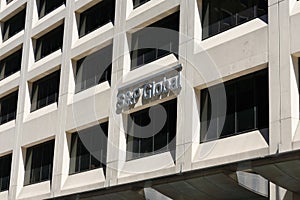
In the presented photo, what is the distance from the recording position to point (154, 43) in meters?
26.5

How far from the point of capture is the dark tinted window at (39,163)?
31188mm

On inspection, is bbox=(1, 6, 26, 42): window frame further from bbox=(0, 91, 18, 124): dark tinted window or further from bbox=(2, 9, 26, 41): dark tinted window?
bbox=(0, 91, 18, 124): dark tinted window

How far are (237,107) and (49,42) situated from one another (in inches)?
623

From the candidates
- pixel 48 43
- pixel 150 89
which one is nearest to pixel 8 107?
pixel 48 43

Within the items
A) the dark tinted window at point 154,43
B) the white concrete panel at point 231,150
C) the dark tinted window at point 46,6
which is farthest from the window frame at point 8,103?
the white concrete panel at point 231,150

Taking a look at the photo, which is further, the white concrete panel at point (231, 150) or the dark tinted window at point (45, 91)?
the dark tinted window at point (45, 91)

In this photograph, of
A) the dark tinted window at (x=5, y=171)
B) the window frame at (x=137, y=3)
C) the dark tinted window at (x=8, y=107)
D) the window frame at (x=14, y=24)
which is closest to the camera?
the window frame at (x=137, y=3)

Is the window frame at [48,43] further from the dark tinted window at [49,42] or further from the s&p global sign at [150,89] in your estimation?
the s&p global sign at [150,89]

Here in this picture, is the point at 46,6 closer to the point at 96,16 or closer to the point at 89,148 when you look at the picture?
the point at 96,16

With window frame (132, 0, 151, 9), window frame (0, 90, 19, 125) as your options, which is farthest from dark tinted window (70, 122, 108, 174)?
window frame (0, 90, 19, 125)

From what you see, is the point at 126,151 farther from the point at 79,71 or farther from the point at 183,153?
the point at 79,71

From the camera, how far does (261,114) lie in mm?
A: 20875

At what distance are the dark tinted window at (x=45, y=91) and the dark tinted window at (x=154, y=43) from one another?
6.67 meters

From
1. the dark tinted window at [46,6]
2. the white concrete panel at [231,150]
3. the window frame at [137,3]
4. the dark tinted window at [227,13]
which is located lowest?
the white concrete panel at [231,150]
